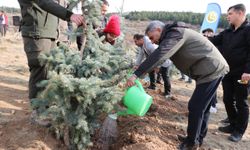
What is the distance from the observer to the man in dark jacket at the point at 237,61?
4.12 m

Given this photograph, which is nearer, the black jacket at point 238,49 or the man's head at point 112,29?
the man's head at point 112,29

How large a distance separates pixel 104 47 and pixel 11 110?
2.06 metres

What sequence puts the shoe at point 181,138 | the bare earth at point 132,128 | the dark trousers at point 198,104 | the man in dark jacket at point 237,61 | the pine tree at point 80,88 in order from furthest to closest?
the man in dark jacket at point 237,61 → the shoe at point 181,138 → the dark trousers at point 198,104 → the bare earth at point 132,128 → the pine tree at point 80,88

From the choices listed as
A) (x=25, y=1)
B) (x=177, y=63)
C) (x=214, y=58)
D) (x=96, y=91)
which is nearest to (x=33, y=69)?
(x=25, y=1)

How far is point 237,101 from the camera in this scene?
A: 4.25 metres

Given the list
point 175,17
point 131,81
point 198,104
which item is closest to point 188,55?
point 198,104

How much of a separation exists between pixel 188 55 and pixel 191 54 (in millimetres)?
34

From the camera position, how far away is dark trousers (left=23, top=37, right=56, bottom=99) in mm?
3439

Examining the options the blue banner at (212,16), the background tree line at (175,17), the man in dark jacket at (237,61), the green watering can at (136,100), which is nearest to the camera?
the green watering can at (136,100)

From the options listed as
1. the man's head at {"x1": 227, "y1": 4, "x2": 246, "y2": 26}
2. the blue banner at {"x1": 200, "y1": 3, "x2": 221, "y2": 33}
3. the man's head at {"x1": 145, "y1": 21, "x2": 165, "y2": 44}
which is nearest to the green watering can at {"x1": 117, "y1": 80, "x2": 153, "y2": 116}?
the man's head at {"x1": 145, "y1": 21, "x2": 165, "y2": 44}

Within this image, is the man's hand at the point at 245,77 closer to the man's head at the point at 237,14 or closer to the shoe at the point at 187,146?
the man's head at the point at 237,14

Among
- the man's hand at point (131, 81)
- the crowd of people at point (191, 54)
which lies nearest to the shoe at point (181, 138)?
the crowd of people at point (191, 54)

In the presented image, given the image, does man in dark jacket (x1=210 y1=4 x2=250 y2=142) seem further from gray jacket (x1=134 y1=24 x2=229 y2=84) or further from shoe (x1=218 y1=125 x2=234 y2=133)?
gray jacket (x1=134 y1=24 x2=229 y2=84)

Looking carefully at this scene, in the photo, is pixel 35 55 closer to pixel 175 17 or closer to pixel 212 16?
pixel 212 16
